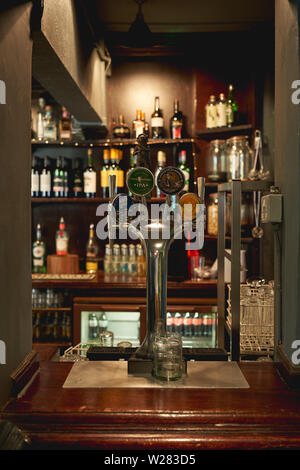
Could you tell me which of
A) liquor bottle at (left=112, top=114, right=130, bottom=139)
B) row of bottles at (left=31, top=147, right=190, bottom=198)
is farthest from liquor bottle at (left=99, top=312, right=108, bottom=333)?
liquor bottle at (left=112, top=114, right=130, bottom=139)

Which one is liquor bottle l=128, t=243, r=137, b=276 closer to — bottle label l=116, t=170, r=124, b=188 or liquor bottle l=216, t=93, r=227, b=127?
bottle label l=116, t=170, r=124, b=188

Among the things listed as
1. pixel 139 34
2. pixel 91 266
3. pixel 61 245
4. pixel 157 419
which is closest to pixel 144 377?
pixel 157 419

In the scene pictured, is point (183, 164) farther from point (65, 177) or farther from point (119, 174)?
point (65, 177)

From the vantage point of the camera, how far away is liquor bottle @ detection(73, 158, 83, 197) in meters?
3.86

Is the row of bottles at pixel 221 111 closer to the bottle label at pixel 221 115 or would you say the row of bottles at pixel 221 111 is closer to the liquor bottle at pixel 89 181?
the bottle label at pixel 221 115

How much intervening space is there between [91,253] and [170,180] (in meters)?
2.54

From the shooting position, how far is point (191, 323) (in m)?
3.44

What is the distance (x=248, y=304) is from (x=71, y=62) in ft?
5.14

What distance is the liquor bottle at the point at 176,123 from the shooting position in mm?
3756

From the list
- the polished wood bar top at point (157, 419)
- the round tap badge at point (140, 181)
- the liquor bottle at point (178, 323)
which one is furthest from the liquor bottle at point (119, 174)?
the polished wood bar top at point (157, 419)

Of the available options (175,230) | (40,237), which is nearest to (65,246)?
(40,237)

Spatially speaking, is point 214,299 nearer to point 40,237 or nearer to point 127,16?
point 40,237

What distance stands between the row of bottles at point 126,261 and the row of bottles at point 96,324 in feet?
1.25

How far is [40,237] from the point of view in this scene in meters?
3.95
